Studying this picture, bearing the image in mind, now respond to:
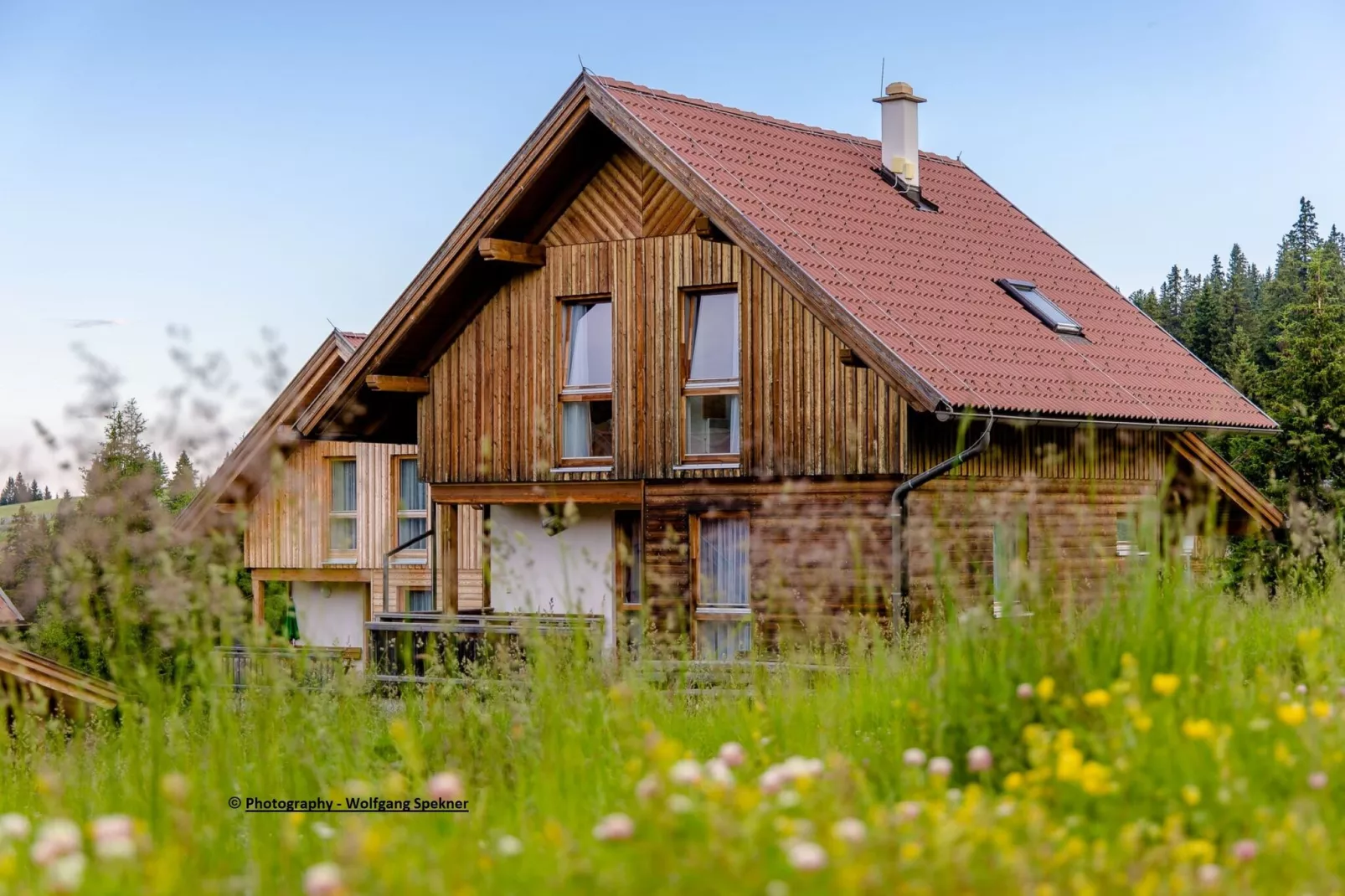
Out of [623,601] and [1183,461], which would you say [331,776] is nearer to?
[623,601]

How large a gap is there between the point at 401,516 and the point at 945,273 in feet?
37.7

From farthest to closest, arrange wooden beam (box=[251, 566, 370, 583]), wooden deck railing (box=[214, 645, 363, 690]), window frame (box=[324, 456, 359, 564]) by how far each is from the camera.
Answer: wooden beam (box=[251, 566, 370, 583]) → window frame (box=[324, 456, 359, 564]) → wooden deck railing (box=[214, 645, 363, 690])

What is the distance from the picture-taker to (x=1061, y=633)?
18.7 ft

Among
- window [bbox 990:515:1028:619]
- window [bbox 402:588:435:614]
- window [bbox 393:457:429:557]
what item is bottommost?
window [bbox 402:588:435:614]

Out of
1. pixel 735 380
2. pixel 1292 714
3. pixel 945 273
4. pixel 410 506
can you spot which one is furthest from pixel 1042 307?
pixel 1292 714

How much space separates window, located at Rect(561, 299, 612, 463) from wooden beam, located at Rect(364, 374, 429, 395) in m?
2.01

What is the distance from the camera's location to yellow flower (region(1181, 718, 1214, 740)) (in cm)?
433

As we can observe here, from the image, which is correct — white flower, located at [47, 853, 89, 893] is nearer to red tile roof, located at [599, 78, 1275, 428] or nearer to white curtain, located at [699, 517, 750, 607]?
red tile roof, located at [599, 78, 1275, 428]

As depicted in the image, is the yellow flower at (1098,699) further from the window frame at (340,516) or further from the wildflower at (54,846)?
the window frame at (340,516)

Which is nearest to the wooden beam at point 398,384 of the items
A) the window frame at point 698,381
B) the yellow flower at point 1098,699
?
the window frame at point 698,381

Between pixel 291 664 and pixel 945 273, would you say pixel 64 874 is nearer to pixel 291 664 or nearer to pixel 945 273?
pixel 291 664

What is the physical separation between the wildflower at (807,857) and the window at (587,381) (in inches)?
606

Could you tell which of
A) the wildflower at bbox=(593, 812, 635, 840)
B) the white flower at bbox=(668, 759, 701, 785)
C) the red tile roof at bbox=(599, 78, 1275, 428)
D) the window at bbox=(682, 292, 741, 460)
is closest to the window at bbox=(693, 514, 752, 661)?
the window at bbox=(682, 292, 741, 460)

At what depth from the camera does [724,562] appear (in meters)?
17.8
